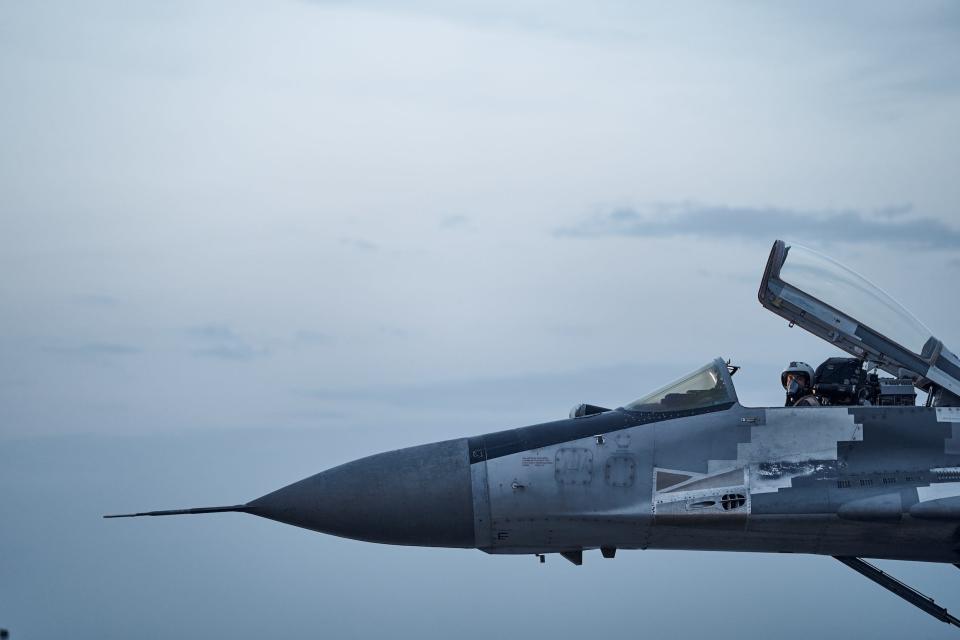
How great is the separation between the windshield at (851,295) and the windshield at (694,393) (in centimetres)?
138

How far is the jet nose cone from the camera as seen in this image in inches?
560

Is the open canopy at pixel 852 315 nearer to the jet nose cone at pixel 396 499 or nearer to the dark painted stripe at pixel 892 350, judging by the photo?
the dark painted stripe at pixel 892 350

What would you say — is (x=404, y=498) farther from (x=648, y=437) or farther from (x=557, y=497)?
(x=648, y=437)

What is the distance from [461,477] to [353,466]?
→ 1199mm

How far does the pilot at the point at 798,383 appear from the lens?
49.8 ft

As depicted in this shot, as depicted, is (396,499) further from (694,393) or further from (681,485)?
(694,393)

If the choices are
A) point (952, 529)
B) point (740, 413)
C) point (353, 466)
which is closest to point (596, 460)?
point (740, 413)

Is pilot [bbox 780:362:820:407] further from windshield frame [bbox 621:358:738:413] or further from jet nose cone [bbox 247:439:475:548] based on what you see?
jet nose cone [bbox 247:439:475:548]

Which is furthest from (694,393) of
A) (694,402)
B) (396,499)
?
(396,499)

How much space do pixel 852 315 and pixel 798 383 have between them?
94cm

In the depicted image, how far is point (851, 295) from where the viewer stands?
49.5ft

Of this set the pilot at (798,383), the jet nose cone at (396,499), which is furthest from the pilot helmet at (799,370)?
the jet nose cone at (396,499)

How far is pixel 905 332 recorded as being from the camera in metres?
14.9

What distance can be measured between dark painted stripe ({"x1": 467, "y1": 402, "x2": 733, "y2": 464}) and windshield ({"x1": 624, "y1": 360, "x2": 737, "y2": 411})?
7 cm
